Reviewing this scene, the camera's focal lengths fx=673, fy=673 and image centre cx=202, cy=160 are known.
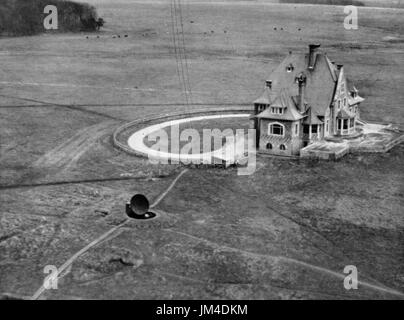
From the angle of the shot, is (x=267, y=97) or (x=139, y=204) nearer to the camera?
(x=139, y=204)

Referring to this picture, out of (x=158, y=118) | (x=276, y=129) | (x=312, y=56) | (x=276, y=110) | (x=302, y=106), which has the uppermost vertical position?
(x=312, y=56)

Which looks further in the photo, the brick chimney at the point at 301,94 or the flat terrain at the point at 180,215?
the brick chimney at the point at 301,94

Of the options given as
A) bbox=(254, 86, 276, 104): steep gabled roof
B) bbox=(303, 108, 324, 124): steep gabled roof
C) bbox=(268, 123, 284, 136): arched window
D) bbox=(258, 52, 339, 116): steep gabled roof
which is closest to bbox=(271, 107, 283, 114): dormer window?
bbox=(268, 123, 284, 136): arched window

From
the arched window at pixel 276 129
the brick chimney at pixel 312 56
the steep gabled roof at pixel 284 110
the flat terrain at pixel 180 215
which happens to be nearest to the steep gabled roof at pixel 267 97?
the steep gabled roof at pixel 284 110

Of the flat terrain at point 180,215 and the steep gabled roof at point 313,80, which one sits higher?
the steep gabled roof at point 313,80

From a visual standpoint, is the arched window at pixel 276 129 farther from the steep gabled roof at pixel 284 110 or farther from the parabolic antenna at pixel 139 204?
the parabolic antenna at pixel 139 204

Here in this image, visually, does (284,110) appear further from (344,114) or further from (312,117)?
(344,114)

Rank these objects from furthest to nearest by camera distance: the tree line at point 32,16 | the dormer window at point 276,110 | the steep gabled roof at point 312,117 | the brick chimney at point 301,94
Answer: the tree line at point 32,16 → the steep gabled roof at point 312,117 → the brick chimney at point 301,94 → the dormer window at point 276,110

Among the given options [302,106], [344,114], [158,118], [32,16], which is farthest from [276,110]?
[32,16]

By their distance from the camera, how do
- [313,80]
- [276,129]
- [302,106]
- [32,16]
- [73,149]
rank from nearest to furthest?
[276,129] < [302,106] < [313,80] < [73,149] < [32,16]
